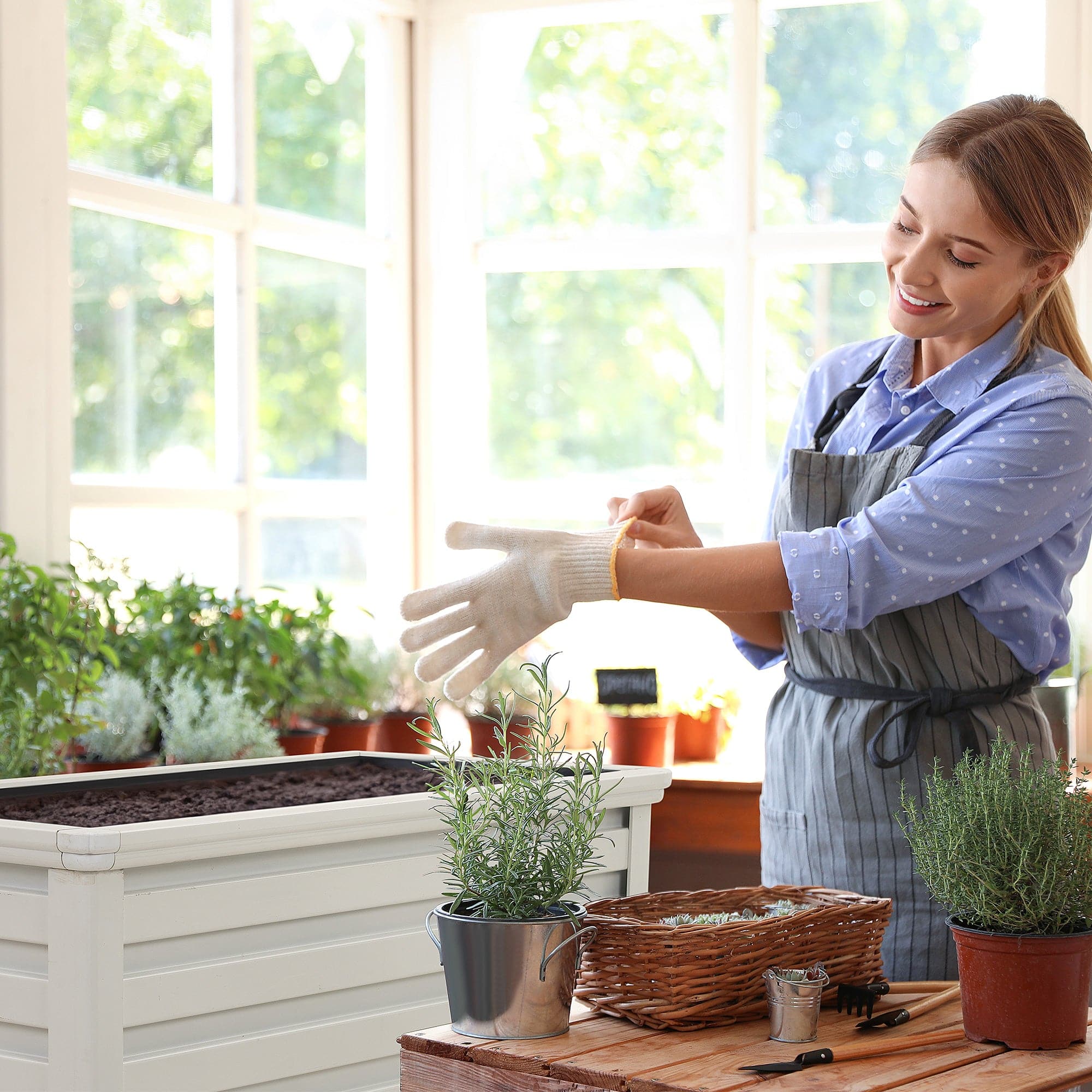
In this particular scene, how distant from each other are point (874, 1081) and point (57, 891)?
84cm

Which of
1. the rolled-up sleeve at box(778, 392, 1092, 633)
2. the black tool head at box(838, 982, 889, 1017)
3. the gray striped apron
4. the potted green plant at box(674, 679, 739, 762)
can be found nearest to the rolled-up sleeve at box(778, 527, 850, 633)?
the rolled-up sleeve at box(778, 392, 1092, 633)

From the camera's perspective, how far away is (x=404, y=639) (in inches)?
52.2

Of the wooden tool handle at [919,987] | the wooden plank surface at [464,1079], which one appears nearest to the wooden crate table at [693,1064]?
the wooden plank surface at [464,1079]

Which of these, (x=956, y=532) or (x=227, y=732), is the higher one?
(x=956, y=532)

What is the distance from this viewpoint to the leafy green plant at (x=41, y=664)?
7.13 feet

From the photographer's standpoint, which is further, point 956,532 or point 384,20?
point 384,20

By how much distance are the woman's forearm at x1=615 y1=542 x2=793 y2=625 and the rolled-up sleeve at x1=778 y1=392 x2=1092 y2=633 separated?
0.8 inches

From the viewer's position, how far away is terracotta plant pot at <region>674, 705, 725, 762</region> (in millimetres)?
3410

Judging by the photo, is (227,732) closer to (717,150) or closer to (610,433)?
(610,433)

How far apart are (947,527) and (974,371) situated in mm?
272

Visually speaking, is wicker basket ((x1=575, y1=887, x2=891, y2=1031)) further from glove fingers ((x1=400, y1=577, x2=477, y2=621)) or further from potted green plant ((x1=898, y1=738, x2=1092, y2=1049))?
glove fingers ((x1=400, y1=577, x2=477, y2=621))

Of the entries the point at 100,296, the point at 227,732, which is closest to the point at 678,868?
the point at 227,732

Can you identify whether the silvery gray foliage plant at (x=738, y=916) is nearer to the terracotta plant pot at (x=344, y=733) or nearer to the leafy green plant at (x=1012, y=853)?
the leafy green plant at (x=1012, y=853)

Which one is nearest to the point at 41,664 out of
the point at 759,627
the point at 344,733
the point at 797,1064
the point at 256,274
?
the point at 344,733
